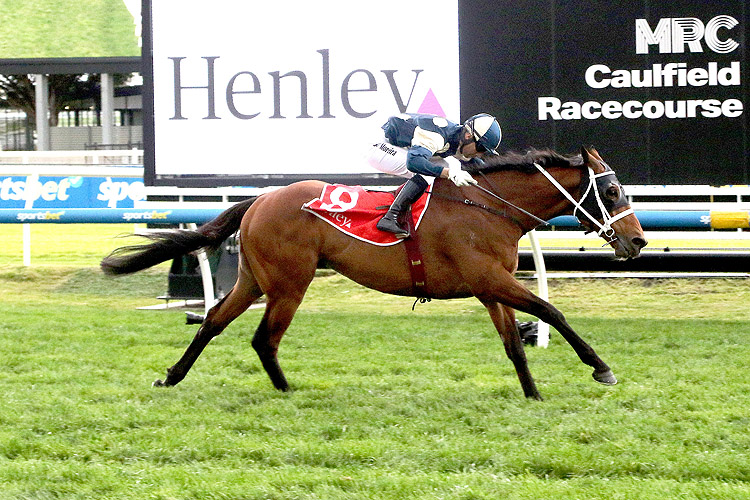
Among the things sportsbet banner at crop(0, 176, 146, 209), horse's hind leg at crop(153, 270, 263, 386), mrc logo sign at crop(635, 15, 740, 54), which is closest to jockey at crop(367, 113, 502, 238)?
horse's hind leg at crop(153, 270, 263, 386)

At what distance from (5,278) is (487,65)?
6.01m

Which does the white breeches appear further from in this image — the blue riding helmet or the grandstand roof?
the grandstand roof

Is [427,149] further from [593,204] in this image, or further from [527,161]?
[593,204]

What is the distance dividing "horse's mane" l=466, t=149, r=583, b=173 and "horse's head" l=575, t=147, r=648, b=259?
0.42ft

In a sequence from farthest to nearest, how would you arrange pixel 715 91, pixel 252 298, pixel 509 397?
pixel 715 91 < pixel 252 298 < pixel 509 397

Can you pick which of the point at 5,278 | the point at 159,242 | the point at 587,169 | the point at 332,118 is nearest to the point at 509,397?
the point at 587,169

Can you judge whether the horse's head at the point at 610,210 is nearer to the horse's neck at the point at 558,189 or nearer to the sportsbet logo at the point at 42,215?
the horse's neck at the point at 558,189

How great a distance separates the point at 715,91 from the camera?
8211 mm

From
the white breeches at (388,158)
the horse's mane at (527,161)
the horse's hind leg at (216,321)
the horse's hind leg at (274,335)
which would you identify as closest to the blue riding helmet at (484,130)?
the horse's mane at (527,161)

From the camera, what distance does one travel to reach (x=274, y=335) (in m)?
6.20

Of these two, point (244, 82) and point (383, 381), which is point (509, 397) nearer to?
point (383, 381)

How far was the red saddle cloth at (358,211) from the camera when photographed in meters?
6.09

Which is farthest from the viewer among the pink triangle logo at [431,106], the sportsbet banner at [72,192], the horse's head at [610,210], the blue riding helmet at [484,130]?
the sportsbet banner at [72,192]

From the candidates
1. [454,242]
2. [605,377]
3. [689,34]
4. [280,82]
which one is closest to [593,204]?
[454,242]
